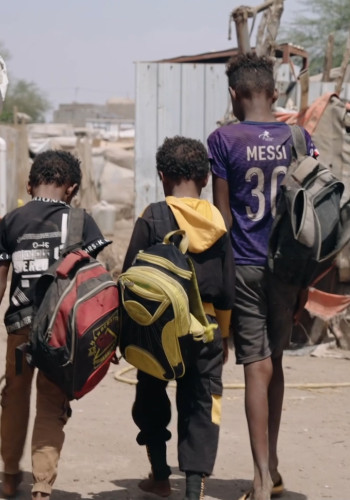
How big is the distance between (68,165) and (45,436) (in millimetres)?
1184

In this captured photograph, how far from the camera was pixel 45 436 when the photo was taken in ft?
13.7

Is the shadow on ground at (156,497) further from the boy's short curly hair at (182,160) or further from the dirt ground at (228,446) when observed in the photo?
the boy's short curly hair at (182,160)

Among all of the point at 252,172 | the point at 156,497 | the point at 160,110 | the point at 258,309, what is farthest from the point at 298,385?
the point at 160,110

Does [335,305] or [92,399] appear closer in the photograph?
[92,399]

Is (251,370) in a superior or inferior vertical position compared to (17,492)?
superior

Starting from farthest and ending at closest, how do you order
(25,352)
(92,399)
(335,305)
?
1. (335,305)
2. (92,399)
3. (25,352)

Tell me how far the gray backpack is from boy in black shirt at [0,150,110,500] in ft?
2.55

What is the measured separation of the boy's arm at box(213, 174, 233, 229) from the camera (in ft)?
14.5

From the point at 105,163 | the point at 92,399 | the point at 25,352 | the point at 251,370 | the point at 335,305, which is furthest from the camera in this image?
the point at 105,163

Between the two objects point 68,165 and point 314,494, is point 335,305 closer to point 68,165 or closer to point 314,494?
point 314,494

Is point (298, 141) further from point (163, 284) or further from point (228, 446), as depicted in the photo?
point (228, 446)

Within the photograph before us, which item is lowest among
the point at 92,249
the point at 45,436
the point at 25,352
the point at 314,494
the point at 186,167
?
the point at 314,494

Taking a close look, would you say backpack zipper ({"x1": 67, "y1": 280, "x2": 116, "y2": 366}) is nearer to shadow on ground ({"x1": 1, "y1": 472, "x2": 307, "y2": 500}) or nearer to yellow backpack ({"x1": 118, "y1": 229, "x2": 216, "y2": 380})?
yellow backpack ({"x1": 118, "y1": 229, "x2": 216, "y2": 380})

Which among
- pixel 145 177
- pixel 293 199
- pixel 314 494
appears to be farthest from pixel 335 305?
pixel 293 199
